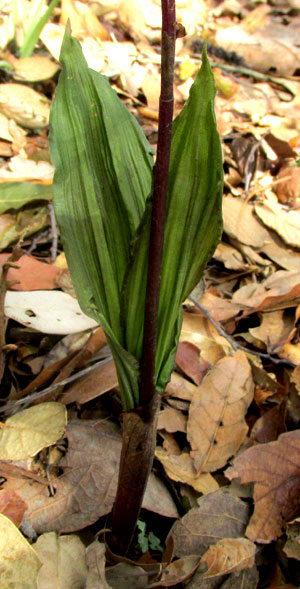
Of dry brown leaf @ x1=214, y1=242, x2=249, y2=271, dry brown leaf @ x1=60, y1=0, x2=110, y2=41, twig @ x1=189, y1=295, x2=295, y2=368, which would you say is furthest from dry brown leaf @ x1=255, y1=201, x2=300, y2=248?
dry brown leaf @ x1=60, y1=0, x2=110, y2=41

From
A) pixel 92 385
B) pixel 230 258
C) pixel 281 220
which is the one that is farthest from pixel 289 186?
pixel 92 385

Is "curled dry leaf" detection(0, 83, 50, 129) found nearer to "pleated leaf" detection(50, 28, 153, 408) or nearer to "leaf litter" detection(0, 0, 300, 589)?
"leaf litter" detection(0, 0, 300, 589)

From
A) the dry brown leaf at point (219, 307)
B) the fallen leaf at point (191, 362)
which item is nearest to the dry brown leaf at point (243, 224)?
the dry brown leaf at point (219, 307)

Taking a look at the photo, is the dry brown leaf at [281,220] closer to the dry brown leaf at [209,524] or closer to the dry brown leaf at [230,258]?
the dry brown leaf at [230,258]

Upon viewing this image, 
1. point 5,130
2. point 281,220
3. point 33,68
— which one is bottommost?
point 281,220

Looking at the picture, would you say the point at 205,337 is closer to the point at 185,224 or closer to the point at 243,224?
the point at 243,224
